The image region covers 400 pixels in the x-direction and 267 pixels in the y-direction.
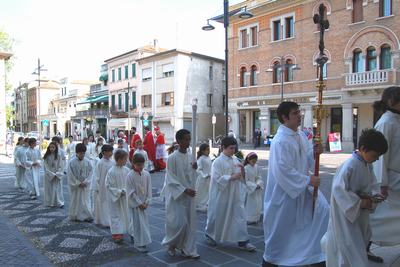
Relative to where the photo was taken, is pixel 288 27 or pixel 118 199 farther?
pixel 288 27

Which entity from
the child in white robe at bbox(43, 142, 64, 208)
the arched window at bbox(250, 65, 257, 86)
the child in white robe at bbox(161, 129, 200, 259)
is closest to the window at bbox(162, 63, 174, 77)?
the arched window at bbox(250, 65, 257, 86)

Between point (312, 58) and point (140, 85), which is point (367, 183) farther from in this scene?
point (140, 85)

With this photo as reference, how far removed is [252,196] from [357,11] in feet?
74.7

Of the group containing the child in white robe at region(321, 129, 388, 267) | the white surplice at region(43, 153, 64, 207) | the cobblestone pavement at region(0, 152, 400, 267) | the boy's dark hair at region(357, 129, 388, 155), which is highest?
the boy's dark hair at region(357, 129, 388, 155)

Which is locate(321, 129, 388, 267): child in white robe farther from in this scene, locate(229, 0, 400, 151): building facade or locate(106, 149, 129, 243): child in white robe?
locate(229, 0, 400, 151): building facade

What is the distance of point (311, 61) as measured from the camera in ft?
91.6

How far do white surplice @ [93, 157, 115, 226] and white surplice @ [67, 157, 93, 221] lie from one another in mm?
488

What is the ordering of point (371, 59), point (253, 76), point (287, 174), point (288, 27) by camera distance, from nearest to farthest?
point (287, 174) < point (371, 59) < point (288, 27) < point (253, 76)

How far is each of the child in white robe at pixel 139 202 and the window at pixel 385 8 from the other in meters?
23.6

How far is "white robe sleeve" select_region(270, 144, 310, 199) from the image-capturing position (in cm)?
390

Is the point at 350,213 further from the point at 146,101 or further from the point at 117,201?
the point at 146,101

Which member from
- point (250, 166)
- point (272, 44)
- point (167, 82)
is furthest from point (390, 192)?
point (167, 82)

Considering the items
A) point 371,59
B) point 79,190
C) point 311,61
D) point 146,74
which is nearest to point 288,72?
point 311,61

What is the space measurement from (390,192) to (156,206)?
563 cm
